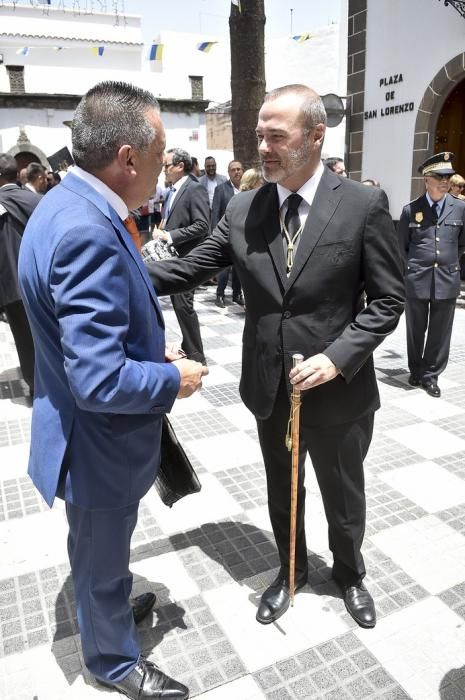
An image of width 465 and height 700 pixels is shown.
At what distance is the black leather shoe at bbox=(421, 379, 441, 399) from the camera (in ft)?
16.6

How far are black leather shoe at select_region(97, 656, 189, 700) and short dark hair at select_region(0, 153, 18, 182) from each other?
438 cm

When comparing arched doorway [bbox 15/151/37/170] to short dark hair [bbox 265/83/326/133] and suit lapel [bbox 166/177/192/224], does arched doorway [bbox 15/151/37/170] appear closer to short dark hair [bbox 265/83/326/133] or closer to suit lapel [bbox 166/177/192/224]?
suit lapel [bbox 166/177/192/224]

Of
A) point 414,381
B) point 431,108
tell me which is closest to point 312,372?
point 414,381

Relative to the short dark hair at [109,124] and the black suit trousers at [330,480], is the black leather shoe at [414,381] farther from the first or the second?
the short dark hair at [109,124]

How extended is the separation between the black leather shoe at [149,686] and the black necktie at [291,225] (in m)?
1.58

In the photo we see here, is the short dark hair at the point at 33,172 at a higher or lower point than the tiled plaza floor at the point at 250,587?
higher

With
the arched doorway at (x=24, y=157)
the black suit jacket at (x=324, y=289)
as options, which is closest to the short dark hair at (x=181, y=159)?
the black suit jacket at (x=324, y=289)

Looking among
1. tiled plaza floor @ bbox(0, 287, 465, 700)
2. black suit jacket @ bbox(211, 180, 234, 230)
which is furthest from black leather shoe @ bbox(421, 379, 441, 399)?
black suit jacket @ bbox(211, 180, 234, 230)

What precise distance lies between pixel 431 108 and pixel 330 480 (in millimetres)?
8863

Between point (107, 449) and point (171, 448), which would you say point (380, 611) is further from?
point (107, 449)

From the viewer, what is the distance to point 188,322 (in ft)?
18.7

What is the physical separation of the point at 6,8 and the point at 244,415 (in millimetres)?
30372

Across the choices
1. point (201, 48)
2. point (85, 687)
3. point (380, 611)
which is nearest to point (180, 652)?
point (85, 687)

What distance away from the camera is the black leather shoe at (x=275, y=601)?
240 centimetres
